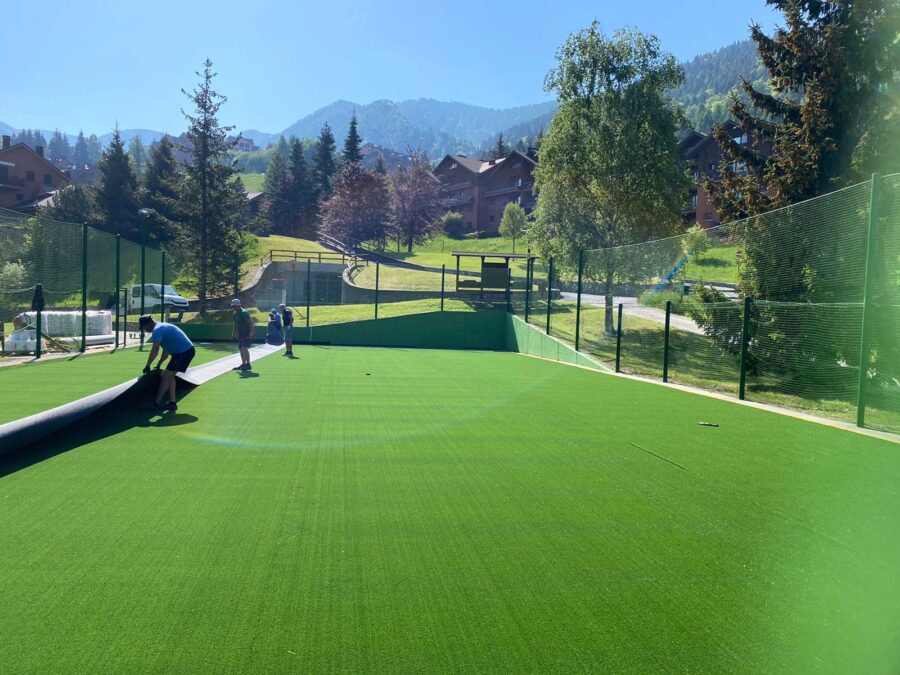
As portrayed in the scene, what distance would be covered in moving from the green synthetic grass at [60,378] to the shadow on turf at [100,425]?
1.03 metres

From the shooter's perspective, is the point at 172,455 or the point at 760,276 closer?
the point at 172,455

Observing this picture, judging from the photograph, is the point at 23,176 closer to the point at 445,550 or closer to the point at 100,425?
the point at 100,425

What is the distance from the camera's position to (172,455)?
256 inches

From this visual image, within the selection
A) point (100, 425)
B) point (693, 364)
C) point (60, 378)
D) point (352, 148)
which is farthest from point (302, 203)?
point (100, 425)

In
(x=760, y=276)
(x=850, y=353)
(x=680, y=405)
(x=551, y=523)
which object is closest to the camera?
(x=551, y=523)

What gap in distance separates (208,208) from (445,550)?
34449 mm

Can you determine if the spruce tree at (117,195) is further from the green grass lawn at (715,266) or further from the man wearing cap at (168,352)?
the man wearing cap at (168,352)

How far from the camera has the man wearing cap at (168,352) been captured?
8.77 m

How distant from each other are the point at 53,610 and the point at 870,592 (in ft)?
13.6

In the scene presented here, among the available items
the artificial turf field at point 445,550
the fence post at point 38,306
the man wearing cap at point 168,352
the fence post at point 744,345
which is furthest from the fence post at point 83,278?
the fence post at point 744,345

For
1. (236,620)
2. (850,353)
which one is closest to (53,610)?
(236,620)

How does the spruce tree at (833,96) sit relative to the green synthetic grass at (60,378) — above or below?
above

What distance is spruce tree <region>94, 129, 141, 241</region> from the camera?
173 ft

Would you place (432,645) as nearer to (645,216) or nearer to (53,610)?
(53,610)
